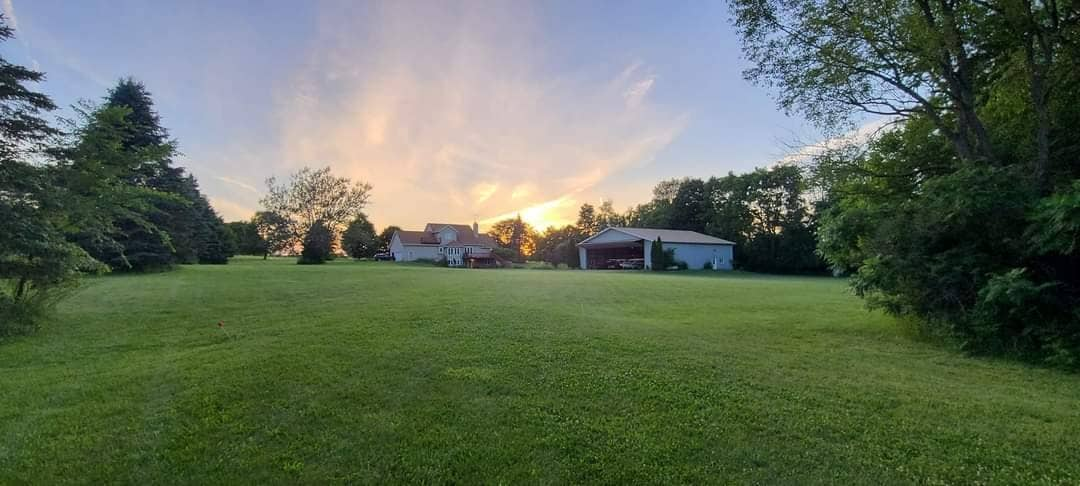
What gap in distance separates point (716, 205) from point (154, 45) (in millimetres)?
44914

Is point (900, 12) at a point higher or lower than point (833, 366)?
higher

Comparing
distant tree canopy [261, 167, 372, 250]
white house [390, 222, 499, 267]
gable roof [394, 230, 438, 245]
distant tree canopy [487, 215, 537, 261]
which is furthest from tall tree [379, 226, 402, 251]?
distant tree canopy [487, 215, 537, 261]

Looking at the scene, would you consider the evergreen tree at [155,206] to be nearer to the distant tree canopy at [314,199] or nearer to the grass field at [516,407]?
the distant tree canopy at [314,199]

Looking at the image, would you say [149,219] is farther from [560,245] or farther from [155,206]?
[560,245]

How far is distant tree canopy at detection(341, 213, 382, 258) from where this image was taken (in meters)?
51.4

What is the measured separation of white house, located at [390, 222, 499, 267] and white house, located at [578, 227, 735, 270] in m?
16.1

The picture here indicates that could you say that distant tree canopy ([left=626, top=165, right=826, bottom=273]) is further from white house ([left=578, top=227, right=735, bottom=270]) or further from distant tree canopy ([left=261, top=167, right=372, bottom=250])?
distant tree canopy ([left=261, top=167, right=372, bottom=250])

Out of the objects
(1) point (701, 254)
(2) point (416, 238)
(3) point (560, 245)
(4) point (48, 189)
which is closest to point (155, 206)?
(4) point (48, 189)

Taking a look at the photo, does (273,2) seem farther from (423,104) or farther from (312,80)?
(423,104)

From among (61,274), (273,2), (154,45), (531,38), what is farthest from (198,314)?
(531,38)

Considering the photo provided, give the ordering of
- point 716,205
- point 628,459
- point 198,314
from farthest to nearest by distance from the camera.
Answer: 1. point 716,205
2. point 198,314
3. point 628,459

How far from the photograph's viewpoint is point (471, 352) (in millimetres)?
5812

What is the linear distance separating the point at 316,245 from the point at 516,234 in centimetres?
3341

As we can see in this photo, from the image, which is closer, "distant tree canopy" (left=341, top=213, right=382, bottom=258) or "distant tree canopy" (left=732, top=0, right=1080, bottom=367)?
"distant tree canopy" (left=732, top=0, right=1080, bottom=367)
